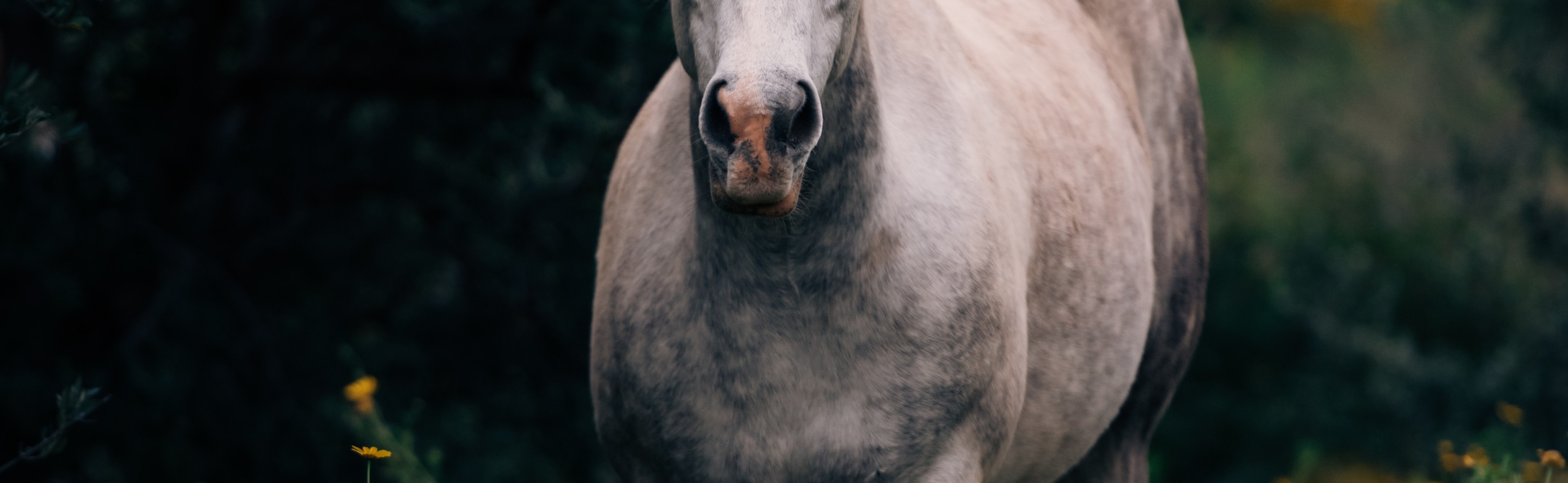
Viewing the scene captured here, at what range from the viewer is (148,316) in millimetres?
4699

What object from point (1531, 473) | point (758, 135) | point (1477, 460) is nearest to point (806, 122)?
point (758, 135)

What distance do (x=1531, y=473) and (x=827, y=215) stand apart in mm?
2499

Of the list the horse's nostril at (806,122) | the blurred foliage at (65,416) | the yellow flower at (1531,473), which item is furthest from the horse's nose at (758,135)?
the yellow flower at (1531,473)

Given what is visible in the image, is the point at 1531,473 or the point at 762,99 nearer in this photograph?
the point at 762,99

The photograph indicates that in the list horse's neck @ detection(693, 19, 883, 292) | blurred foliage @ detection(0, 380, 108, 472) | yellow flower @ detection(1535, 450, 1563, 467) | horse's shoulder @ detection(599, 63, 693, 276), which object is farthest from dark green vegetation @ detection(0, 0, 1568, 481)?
yellow flower @ detection(1535, 450, 1563, 467)

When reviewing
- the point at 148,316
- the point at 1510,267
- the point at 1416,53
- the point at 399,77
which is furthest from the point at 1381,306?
the point at 148,316

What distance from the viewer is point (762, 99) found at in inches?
61.2

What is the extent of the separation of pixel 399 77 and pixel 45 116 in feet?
8.71

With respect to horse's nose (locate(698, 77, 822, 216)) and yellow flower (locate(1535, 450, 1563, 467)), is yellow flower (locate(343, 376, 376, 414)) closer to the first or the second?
horse's nose (locate(698, 77, 822, 216))

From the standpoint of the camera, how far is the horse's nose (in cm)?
156

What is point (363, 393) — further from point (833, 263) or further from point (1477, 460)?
point (1477, 460)

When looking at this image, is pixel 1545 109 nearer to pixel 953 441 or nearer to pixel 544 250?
pixel 544 250

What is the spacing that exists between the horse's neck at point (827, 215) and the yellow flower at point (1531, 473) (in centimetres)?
239

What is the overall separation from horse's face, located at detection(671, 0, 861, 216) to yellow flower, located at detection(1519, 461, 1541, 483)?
269 cm
